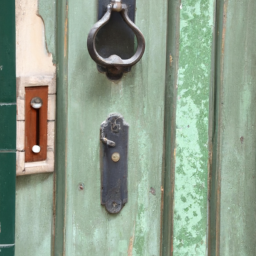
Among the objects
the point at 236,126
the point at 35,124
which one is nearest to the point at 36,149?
the point at 35,124

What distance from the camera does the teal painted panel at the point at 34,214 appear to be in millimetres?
948

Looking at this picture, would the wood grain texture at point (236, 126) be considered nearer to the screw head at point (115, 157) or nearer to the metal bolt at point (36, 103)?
the screw head at point (115, 157)

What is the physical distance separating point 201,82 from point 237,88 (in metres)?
0.10

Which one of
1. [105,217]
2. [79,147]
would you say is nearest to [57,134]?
[79,147]

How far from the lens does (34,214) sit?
0.96 metres
